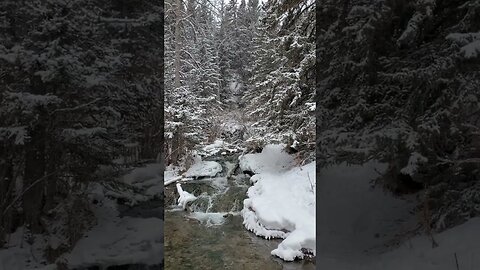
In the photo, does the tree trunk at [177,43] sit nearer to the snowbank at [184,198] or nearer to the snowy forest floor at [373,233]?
the snowbank at [184,198]

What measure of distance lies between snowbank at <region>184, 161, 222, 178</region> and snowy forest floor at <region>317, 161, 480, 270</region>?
5.10m

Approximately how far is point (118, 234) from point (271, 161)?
5.47 meters

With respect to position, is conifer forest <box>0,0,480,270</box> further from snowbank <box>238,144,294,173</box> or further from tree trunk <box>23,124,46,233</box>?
snowbank <box>238,144,294,173</box>

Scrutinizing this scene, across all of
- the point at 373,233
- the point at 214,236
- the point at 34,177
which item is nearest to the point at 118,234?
the point at 34,177

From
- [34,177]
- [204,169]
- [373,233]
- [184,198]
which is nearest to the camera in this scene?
[34,177]

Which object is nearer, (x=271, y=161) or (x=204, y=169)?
(x=271, y=161)

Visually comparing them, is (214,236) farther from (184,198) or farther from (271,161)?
(271,161)

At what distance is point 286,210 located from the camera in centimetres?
471

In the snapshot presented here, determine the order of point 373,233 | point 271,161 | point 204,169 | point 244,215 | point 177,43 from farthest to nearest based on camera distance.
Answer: point 177,43
point 204,169
point 271,161
point 244,215
point 373,233

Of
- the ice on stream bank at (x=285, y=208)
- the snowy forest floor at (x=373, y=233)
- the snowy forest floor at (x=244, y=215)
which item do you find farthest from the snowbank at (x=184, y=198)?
the snowy forest floor at (x=373, y=233)

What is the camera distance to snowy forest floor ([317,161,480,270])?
2275mm

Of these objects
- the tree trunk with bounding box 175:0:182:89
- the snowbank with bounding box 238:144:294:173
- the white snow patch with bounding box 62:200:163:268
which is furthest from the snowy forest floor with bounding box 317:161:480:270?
the tree trunk with bounding box 175:0:182:89

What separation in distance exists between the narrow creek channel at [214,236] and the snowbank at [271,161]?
0.54 meters

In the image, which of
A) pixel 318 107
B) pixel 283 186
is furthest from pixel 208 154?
pixel 318 107
